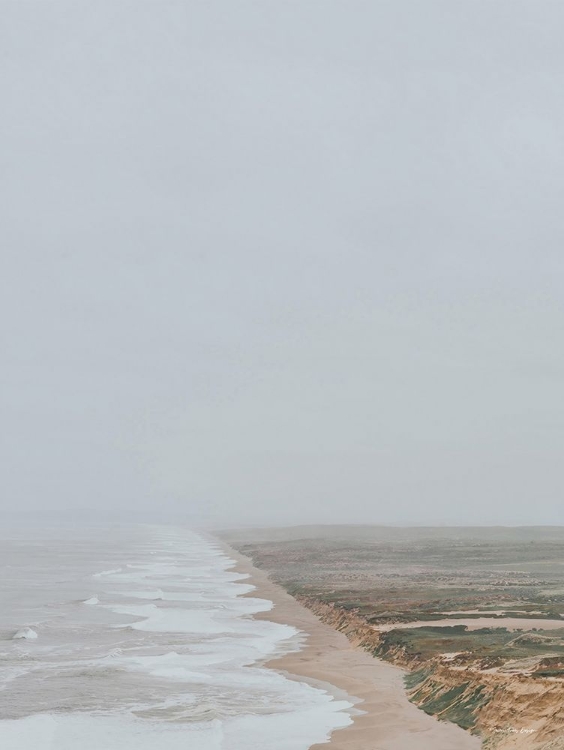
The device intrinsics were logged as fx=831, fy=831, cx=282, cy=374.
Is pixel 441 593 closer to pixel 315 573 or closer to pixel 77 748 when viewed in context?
pixel 315 573

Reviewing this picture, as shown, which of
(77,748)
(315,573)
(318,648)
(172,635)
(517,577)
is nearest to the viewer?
(77,748)

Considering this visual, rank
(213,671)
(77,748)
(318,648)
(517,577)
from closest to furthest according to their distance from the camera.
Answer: (77,748), (213,671), (318,648), (517,577)

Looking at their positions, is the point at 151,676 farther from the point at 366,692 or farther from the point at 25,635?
the point at 25,635

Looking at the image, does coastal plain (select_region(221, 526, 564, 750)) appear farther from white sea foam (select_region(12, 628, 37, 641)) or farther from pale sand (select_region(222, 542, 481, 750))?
white sea foam (select_region(12, 628, 37, 641))

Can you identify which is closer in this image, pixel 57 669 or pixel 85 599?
pixel 57 669

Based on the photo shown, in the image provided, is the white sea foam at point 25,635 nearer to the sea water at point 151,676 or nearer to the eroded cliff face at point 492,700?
the sea water at point 151,676

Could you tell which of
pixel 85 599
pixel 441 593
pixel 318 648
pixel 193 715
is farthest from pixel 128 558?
pixel 193 715
